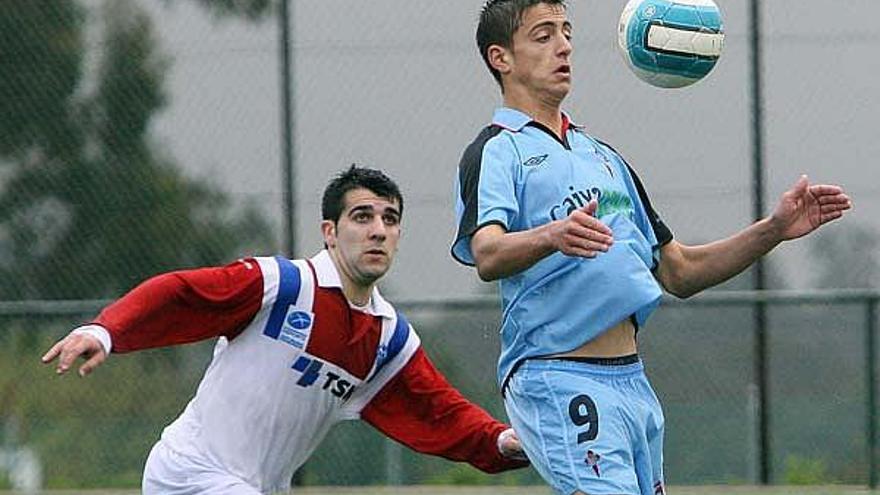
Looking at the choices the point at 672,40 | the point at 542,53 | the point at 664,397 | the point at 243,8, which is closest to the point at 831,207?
the point at 672,40

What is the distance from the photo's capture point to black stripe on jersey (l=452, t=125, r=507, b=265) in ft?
14.5

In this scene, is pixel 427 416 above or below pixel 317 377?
below

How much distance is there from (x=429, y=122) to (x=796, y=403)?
2.41 meters

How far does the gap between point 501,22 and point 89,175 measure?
645 cm

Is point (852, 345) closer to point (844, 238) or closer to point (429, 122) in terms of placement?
point (844, 238)

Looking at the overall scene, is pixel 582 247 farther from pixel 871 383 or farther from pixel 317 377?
pixel 871 383

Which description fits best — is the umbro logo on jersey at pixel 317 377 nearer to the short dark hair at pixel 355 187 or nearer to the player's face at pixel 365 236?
the player's face at pixel 365 236

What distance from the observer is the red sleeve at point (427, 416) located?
5398 millimetres

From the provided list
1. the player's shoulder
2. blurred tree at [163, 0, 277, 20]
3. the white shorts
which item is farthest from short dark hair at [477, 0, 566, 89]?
blurred tree at [163, 0, 277, 20]

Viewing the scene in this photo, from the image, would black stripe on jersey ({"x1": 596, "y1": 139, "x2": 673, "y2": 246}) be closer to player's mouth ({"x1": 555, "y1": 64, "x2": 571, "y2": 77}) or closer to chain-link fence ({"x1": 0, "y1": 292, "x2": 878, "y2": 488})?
player's mouth ({"x1": 555, "y1": 64, "x2": 571, "y2": 77})

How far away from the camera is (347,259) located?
5.33 m

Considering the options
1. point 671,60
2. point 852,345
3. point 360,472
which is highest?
point 671,60

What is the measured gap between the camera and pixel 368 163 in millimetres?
10586

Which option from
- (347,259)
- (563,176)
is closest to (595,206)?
(563,176)
